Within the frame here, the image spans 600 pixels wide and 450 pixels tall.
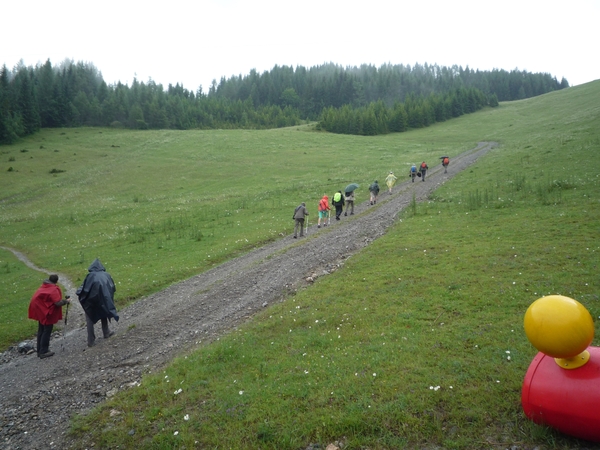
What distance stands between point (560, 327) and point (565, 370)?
1.00 metres

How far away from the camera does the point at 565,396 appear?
6.14 m

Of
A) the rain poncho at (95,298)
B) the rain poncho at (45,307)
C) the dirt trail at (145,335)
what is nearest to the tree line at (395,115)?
the dirt trail at (145,335)

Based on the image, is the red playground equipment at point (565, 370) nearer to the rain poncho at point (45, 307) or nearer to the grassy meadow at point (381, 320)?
the grassy meadow at point (381, 320)

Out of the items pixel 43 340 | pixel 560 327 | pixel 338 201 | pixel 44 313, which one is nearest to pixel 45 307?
pixel 44 313

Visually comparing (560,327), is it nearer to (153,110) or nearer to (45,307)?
(45,307)

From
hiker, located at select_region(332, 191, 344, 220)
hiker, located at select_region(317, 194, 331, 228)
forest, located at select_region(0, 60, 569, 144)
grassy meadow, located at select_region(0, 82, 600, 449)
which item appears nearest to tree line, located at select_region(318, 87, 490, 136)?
forest, located at select_region(0, 60, 569, 144)

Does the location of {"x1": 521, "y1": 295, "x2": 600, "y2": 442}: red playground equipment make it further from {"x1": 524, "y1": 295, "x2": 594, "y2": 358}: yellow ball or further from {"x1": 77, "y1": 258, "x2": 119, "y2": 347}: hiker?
{"x1": 77, "y1": 258, "x2": 119, "y2": 347}: hiker

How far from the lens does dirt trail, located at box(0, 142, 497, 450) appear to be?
10.1 meters

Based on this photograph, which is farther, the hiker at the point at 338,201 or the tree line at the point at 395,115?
the tree line at the point at 395,115

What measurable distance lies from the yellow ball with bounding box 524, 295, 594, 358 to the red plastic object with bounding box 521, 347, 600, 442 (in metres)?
0.47

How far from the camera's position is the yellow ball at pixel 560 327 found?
5.85 m

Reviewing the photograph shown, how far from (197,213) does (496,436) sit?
1460 inches

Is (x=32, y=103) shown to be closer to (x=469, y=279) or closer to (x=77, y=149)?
(x=77, y=149)

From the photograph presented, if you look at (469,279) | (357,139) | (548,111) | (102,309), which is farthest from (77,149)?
(548,111)
